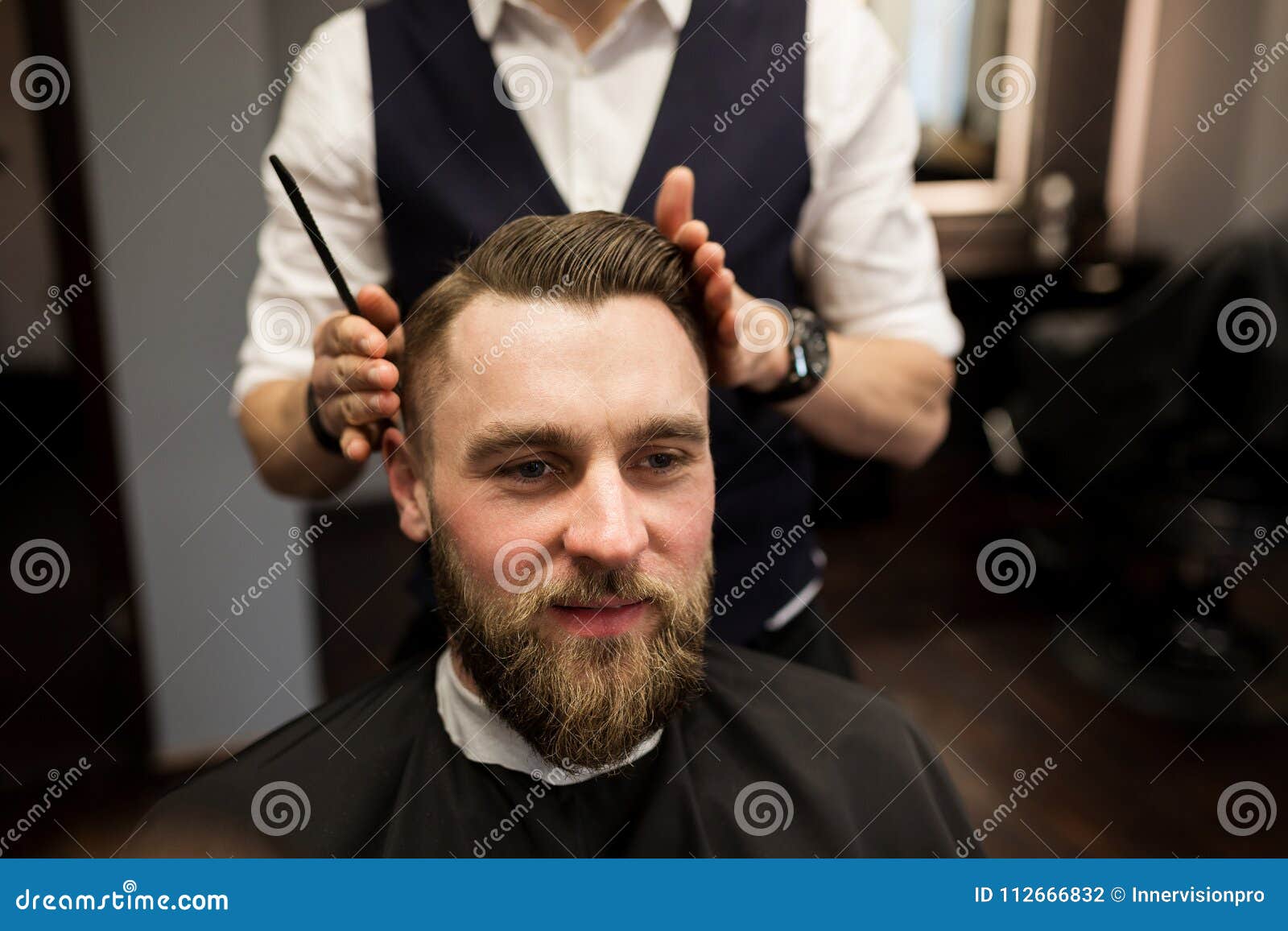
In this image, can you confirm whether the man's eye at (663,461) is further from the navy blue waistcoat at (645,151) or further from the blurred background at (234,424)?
the blurred background at (234,424)

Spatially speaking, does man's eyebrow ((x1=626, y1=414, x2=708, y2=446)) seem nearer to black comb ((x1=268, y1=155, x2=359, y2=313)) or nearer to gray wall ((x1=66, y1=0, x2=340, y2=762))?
black comb ((x1=268, y1=155, x2=359, y2=313))

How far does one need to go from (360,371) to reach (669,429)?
331 millimetres

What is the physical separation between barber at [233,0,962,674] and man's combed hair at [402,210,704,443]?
3 centimetres

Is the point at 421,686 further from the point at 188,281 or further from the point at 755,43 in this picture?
the point at 755,43

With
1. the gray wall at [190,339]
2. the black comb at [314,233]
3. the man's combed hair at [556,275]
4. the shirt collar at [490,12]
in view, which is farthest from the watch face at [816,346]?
the gray wall at [190,339]

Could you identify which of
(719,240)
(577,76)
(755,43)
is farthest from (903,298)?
(577,76)

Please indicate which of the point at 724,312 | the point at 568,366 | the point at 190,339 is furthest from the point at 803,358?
the point at 190,339

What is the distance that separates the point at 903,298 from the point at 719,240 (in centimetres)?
26

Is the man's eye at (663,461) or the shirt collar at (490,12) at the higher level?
the shirt collar at (490,12)

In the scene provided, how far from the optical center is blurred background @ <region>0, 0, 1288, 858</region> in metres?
1.25

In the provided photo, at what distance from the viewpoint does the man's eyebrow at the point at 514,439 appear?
106 centimetres

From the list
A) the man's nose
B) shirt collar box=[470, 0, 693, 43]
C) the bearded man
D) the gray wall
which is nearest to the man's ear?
the bearded man

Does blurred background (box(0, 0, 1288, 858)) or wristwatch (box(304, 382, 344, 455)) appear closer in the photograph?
wristwatch (box(304, 382, 344, 455))
